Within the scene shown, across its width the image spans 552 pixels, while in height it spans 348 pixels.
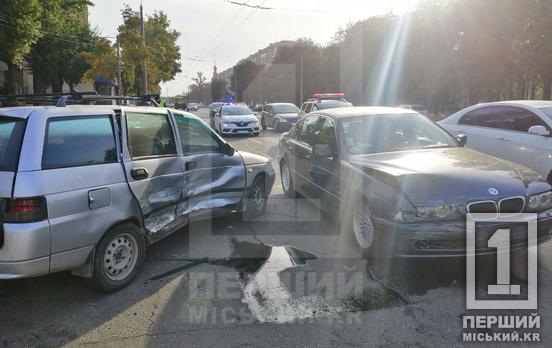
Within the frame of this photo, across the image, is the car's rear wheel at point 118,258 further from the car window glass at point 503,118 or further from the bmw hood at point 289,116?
the bmw hood at point 289,116

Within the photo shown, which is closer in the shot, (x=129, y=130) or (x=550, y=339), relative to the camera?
(x=550, y=339)

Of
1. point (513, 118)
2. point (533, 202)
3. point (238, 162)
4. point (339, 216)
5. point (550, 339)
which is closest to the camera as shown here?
point (550, 339)

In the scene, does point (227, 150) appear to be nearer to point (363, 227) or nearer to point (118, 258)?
point (363, 227)

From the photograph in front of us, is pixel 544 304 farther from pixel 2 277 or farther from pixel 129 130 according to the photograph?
pixel 2 277

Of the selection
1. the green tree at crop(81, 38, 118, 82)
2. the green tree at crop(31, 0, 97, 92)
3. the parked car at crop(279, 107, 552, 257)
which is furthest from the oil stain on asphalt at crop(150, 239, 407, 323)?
the green tree at crop(81, 38, 118, 82)

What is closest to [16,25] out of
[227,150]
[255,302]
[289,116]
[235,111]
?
[235,111]

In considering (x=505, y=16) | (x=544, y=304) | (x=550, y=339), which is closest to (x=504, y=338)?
(x=550, y=339)

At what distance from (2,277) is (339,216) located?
3.52 m

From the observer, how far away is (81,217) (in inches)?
151

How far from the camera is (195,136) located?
5.68 m

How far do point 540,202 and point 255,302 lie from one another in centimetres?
281

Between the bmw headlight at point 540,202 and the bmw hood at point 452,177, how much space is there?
6 centimetres

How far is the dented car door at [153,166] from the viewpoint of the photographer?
4.52m

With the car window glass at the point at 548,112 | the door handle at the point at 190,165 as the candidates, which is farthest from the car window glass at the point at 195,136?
the car window glass at the point at 548,112
